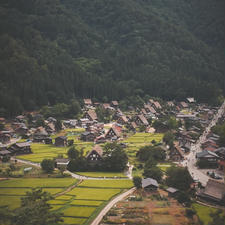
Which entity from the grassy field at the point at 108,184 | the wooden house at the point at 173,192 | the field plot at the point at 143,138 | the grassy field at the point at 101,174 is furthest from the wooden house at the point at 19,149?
the wooden house at the point at 173,192

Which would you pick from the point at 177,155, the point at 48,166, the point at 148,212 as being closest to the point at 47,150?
the point at 48,166

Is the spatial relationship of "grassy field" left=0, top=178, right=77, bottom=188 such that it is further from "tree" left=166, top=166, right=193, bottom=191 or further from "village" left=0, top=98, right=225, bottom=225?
"tree" left=166, top=166, right=193, bottom=191

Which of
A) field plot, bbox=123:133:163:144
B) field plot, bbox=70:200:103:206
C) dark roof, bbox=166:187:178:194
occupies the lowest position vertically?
field plot, bbox=123:133:163:144

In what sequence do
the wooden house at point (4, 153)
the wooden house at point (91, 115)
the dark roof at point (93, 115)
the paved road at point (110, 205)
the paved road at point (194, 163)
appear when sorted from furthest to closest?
the dark roof at point (93, 115)
the wooden house at point (91, 115)
the wooden house at point (4, 153)
the paved road at point (194, 163)
the paved road at point (110, 205)

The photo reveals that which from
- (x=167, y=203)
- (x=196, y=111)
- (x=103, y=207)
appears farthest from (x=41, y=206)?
(x=196, y=111)

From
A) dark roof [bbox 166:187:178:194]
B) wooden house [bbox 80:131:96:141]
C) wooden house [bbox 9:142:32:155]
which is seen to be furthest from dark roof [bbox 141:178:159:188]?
wooden house [bbox 80:131:96:141]

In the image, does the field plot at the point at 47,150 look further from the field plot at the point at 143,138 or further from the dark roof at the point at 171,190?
the dark roof at the point at 171,190

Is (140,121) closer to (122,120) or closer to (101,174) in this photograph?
(122,120)
